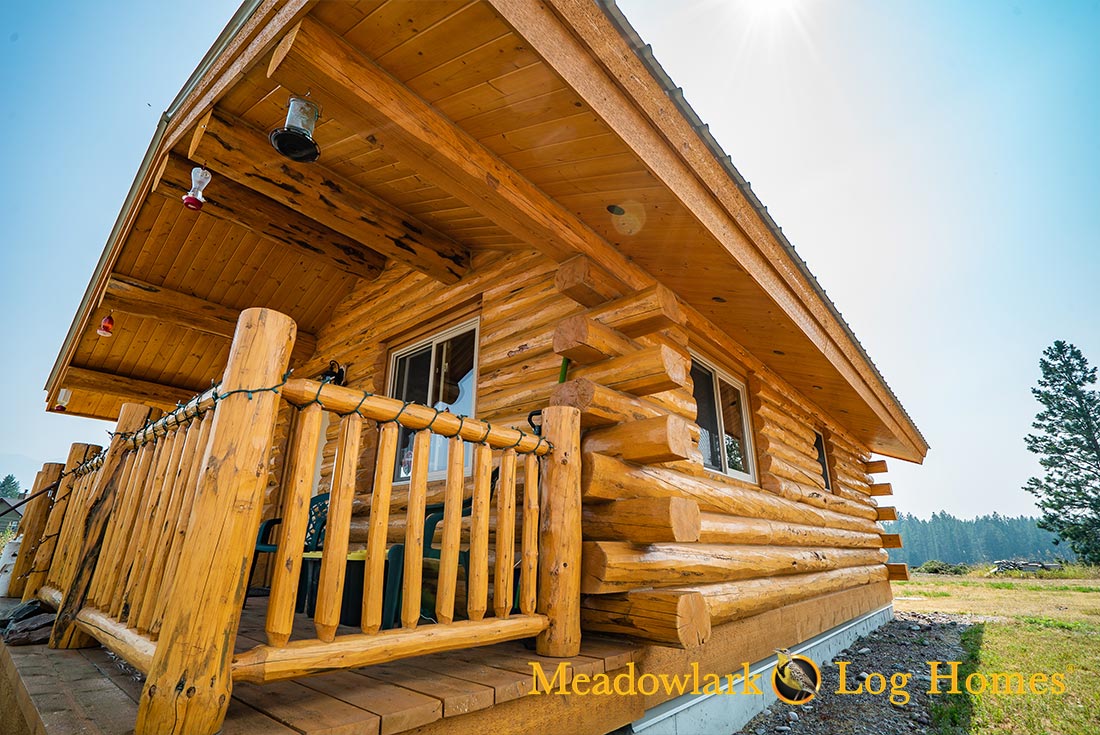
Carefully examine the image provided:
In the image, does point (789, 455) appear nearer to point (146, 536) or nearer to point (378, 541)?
point (378, 541)

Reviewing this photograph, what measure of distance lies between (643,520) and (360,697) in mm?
1487

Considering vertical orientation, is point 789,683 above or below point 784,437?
below

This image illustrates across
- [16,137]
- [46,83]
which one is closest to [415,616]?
[46,83]

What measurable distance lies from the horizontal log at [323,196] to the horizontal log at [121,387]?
4168 mm

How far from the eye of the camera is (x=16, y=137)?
40.6m

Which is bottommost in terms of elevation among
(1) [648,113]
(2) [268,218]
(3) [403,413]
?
(3) [403,413]

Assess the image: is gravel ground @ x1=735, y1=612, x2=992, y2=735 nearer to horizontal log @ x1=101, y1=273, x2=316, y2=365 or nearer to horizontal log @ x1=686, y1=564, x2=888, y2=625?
horizontal log @ x1=686, y1=564, x2=888, y2=625

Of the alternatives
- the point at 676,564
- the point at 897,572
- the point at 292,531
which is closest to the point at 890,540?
the point at 897,572

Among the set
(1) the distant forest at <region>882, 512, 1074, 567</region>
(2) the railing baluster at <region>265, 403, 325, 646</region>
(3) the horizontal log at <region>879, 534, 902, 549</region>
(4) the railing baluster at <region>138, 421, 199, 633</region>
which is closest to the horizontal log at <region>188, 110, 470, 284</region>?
(4) the railing baluster at <region>138, 421, 199, 633</region>

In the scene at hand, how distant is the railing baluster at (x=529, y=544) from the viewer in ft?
7.24

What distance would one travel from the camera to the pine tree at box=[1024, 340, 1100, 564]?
887 inches

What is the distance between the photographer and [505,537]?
2.21 m

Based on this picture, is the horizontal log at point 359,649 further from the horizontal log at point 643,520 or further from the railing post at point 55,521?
the railing post at point 55,521

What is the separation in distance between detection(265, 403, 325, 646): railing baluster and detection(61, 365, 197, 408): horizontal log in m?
6.03
